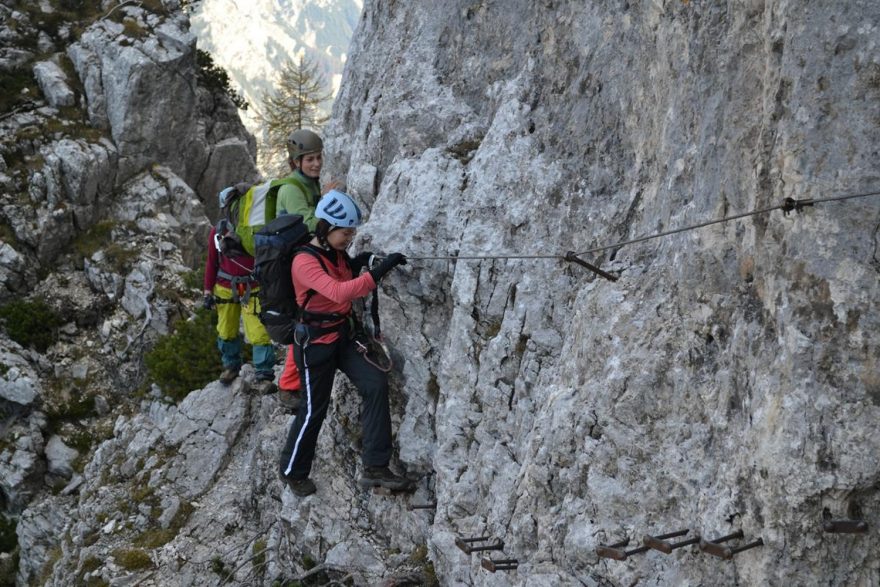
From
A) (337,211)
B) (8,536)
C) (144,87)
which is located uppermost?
(144,87)

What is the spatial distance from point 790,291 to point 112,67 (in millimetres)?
25515

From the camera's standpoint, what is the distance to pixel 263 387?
477 inches

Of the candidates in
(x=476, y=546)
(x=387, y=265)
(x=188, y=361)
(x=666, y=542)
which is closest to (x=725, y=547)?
(x=666, y=542)

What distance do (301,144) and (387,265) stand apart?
285cm

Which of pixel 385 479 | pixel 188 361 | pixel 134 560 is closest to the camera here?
pixel 385 479

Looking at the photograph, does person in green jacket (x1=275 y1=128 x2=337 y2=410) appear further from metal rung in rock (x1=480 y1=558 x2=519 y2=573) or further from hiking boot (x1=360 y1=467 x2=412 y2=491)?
metal rung in rock (x1=480 y1=558 x2=519 y2=573)

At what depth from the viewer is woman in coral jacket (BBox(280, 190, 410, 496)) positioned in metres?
7.99

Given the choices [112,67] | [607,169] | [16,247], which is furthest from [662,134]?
[112,67]

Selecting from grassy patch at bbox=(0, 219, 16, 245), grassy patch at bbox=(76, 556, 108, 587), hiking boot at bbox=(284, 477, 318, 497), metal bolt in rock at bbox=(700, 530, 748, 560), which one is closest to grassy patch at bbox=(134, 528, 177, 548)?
grassy patch at bbox=(76, 556, 108, 587)

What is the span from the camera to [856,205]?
158 inches

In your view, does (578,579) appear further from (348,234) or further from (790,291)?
(348,234)

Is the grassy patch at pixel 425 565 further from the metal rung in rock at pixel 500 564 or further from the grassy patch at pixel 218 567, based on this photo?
the grassy patch at pixel 218 567

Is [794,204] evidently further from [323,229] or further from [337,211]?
[323,229]

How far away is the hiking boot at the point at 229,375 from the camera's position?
12.4m
